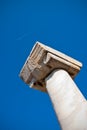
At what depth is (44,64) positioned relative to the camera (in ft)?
29.2

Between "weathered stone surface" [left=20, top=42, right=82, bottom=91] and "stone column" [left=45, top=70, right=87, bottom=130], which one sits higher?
"weathered stone surface" [left=20, top=42, right=82, bottom=91]

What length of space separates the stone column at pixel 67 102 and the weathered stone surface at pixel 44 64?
44 centimetres

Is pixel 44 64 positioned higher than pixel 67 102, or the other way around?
pixel 44 64

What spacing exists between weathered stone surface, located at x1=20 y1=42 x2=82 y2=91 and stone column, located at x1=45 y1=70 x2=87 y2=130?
0.44 m

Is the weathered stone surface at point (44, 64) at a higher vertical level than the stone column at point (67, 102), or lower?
higher

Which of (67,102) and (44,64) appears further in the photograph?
(44,64)

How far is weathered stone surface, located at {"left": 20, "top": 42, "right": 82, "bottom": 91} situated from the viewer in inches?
350

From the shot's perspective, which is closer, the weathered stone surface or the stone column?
the stone column

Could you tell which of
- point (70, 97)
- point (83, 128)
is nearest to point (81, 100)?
point (70, 97)

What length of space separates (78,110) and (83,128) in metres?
0.73

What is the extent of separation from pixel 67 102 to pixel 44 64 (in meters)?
2.25

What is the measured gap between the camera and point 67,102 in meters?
7.08

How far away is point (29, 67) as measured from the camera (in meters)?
9.56

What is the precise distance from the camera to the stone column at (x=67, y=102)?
630cm
